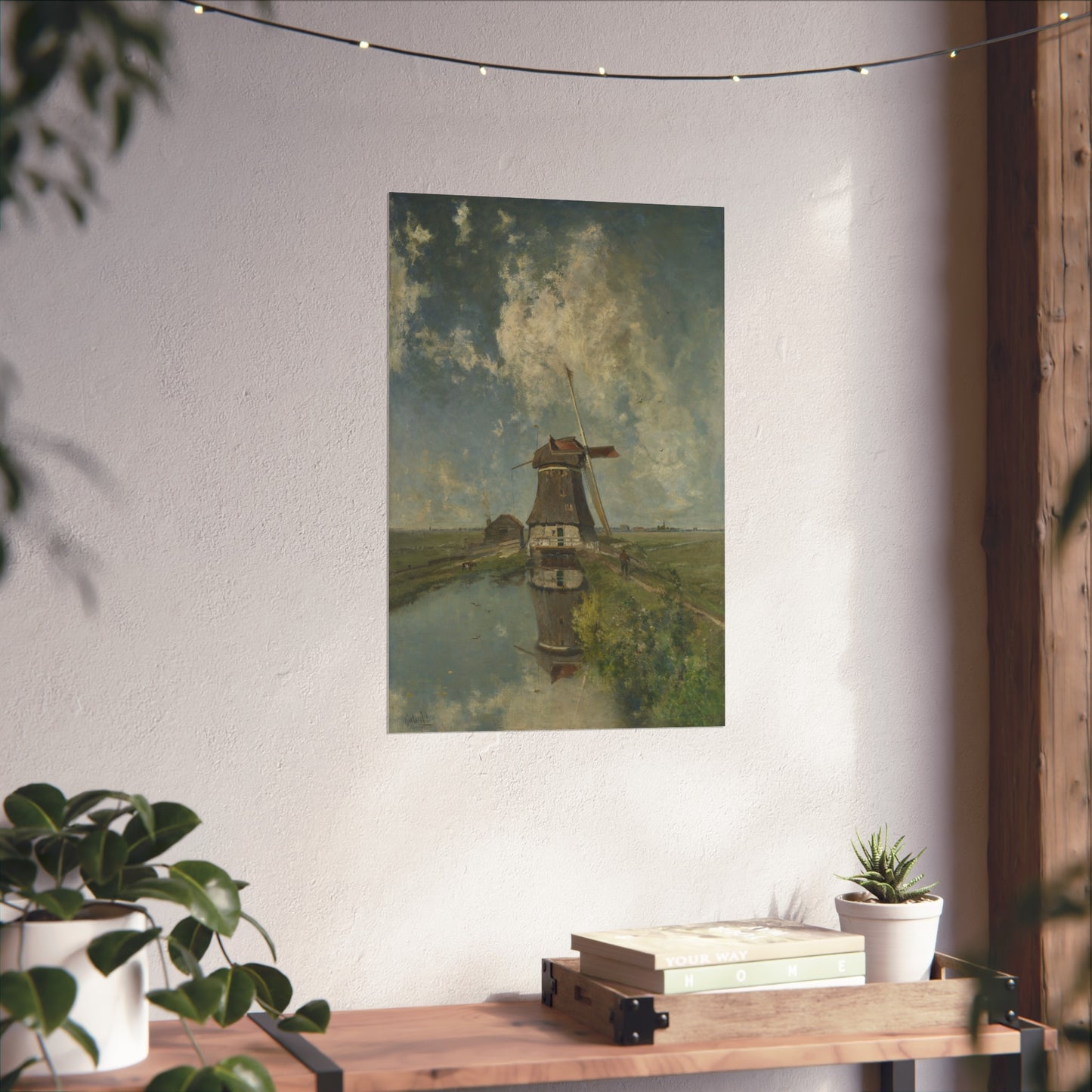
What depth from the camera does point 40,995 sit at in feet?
4.42

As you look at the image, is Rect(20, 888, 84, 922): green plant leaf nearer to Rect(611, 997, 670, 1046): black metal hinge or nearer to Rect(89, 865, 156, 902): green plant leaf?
Rect(89, 865, 156, 902): green plant leaf

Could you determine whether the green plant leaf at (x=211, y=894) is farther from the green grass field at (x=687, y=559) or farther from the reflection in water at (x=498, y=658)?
the green grass field at (x=687, y=559)

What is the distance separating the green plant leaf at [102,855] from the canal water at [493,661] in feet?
1.82

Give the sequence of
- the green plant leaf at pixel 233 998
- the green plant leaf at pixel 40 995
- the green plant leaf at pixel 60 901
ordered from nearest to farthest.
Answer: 1. the green plant leaf at pixel 40 995
2. the green plant leaf at pixel 60 901
3. the green plant leaf at pixel 233 998

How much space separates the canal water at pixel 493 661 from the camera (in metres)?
2.02

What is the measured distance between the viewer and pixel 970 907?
2.18 metres

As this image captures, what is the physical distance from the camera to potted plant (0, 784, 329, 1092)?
4.90 ft

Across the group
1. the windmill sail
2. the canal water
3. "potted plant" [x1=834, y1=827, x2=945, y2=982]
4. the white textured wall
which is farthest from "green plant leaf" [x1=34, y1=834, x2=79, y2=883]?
"potted plant" [x1=834, y1=827, x2=945, y2=982]

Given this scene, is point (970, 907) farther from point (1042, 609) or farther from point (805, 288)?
point (805, 288)

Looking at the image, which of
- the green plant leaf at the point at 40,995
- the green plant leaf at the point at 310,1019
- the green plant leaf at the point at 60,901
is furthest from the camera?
the green plant leaf at the point at 310,1019

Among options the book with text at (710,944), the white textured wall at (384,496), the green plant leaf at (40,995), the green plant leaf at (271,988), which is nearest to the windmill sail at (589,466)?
the white textured wall at (384,496)

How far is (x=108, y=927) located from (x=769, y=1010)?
3.03 feet

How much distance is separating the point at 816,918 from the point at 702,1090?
35 cm

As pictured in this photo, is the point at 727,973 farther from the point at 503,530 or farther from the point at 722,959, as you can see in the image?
the point at 503,530
